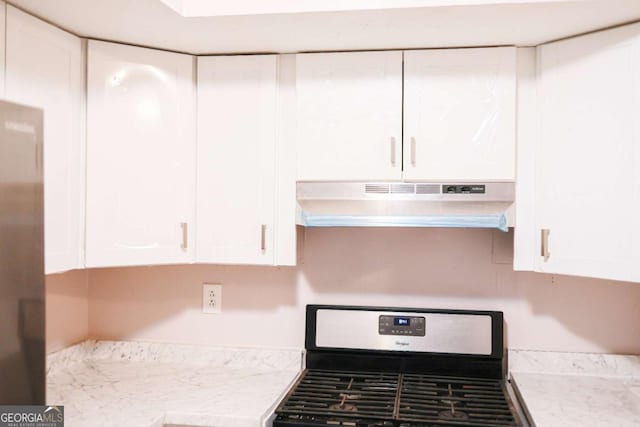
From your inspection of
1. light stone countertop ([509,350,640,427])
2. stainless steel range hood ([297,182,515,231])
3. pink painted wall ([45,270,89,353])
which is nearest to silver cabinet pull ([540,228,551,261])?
stainless steel range hood ([297,182,515,231])

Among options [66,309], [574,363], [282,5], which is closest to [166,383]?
[66,309]

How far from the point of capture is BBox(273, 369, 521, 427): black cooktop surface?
68.7 inches

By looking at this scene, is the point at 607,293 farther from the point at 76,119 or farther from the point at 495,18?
the point at 76,119

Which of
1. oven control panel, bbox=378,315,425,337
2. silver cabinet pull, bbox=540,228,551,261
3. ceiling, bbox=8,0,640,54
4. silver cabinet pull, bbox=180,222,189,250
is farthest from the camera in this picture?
oven control panel, bbox=378,315,425,337

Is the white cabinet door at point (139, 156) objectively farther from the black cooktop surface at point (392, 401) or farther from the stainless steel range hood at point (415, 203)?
the black cooktop surface at point (392, 401)

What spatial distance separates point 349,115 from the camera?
79.7 inches

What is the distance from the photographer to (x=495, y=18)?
173 cm

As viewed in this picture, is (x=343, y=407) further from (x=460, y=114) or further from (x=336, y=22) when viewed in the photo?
(x=336, y=22)

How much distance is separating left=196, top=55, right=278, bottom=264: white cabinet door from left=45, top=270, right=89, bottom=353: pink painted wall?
0.64 m

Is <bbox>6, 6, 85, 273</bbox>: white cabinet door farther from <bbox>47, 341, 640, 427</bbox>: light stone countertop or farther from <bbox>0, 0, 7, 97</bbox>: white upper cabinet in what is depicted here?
<bbox>47, 341, 640, 427</bbox>: light stone countertop

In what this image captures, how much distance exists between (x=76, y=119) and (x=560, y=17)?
5.09 feet

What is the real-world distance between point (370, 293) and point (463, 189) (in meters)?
0.60

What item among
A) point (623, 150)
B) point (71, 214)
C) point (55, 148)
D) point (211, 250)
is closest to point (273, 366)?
point (211, 250)

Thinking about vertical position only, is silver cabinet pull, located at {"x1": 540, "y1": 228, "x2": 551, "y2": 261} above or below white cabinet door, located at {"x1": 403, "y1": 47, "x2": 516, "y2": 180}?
below
